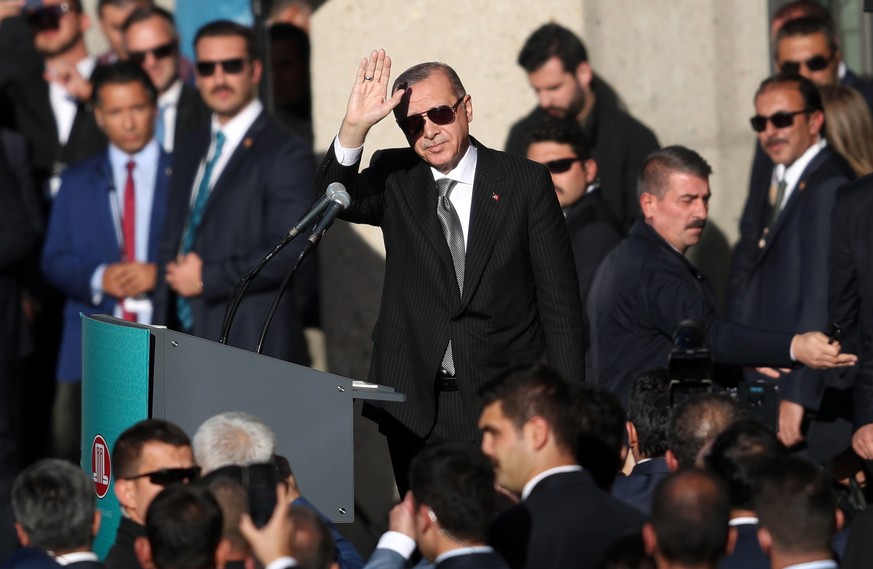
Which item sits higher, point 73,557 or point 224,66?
point 224,66

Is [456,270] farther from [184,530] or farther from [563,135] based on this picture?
[563,135]

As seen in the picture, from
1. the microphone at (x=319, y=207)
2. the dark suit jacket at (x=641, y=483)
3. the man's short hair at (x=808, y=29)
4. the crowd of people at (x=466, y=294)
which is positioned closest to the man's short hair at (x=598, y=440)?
the crowd of people at (x=466, y=294)

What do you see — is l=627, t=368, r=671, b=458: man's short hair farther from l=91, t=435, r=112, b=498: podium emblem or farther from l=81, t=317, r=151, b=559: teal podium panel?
l=91, t=435, r=112, b=498: podium emblem

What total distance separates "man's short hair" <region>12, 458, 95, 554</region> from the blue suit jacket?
14.0 feet

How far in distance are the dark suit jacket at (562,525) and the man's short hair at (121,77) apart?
5.07m

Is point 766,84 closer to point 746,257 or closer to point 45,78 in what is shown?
point 746,257

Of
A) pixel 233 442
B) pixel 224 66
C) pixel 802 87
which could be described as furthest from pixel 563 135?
pixel 233 442

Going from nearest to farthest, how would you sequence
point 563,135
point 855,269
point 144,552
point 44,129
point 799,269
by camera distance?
point 144,552, point 855,269, point 799,269, point 563,135, point 44,129

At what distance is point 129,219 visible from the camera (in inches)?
363

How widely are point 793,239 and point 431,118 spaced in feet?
7.86

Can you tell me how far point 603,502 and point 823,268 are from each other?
128 inches

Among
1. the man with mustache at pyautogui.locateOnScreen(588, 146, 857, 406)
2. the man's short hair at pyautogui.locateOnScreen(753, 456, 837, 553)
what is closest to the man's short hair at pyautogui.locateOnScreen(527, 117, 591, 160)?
the man with mustache at pyautogui.locateOnScreen(588, 146, 857, 406)

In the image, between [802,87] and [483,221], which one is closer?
[483,221]

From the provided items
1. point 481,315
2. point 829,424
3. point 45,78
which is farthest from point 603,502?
point 45,78
